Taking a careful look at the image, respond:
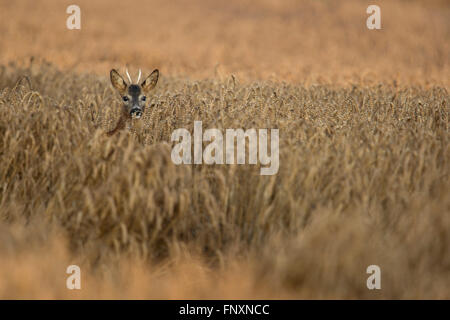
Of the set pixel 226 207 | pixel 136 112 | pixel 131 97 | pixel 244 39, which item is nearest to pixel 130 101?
pixel 131 97

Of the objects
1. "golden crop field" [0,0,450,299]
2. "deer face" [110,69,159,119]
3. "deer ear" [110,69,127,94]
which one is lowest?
"golden crop field" [0,0,450,299]

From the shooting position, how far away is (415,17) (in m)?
20.5

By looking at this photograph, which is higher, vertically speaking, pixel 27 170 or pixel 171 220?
pixel 27 170

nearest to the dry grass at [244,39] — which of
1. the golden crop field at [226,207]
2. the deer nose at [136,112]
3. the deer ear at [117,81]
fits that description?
the deer ear at [117,81]

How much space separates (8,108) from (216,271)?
120 inches

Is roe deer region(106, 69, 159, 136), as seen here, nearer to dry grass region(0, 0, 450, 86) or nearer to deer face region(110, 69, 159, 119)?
deer face region(110, 69, 159, 119)

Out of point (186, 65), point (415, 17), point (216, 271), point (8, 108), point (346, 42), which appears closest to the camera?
point (216, 271)

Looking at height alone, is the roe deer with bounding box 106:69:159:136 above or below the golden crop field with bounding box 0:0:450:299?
above

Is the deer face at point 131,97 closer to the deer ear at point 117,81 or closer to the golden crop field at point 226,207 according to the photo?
the deer ear at point 117,81

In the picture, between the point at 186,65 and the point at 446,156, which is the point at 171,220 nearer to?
the point at 446,156

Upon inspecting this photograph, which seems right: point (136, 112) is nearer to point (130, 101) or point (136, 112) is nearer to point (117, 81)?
point (130, 101)

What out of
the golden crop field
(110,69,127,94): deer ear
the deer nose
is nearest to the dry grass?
(110,69,127,94): deer ear

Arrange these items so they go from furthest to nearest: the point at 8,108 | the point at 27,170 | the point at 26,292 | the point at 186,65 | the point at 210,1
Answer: the point at 210,1, the point at 186,65, the point at 8,108, the point at 27,170, the point at 26,292
